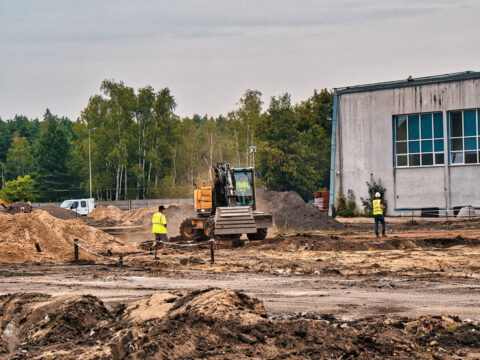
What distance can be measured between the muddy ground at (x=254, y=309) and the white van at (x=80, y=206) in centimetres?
4062

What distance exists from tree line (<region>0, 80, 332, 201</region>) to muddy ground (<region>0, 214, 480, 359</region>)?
2187 inches

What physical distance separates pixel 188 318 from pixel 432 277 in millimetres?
8590

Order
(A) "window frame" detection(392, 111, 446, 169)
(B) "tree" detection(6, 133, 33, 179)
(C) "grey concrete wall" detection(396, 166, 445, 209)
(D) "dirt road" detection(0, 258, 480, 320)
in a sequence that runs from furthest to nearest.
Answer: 1. (B) "tree" detection(6, 133, 33, 179)
2. (A) "window frame" detection(392, 111, 446, 169)
3. (C) "grey concrete wall" detection(396, 166, 445, 209)
4. (D) "dirt road" detection(0, 258, 480, 320)

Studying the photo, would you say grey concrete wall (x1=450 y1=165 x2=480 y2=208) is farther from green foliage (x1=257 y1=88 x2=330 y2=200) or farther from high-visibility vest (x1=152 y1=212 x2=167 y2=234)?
green foliage (x1=257 y1=88 x2=330 y2=200)

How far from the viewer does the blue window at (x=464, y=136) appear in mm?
44000

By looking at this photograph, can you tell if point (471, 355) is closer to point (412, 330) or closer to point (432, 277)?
point (412, 330)

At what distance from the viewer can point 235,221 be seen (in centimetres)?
2641

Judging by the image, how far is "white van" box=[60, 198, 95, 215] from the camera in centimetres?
6084

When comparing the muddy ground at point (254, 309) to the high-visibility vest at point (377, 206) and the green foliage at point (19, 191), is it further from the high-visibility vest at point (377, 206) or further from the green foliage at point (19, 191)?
the green foliage at point (19, 191)

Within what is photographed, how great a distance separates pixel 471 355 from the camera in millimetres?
8289

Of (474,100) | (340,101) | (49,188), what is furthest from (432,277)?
(49,188)

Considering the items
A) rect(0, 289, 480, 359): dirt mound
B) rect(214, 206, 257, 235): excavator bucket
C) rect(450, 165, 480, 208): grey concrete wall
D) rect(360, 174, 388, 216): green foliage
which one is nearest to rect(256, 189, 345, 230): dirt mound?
rect(360, 174, 388, 216): green foliage

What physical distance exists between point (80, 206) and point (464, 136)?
3463cm

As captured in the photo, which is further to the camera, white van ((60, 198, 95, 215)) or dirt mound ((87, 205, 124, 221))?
white van ((60, 198, 95, 215))
